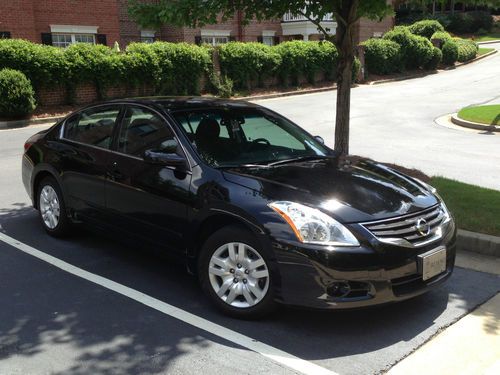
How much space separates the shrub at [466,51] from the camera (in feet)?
120

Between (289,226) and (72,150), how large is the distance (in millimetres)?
2762

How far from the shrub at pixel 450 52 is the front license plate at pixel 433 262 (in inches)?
1343

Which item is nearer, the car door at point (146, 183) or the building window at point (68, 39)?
the car door at point (146, 183)

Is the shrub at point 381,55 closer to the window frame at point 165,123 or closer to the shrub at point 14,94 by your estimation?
the shrub at point 14,94

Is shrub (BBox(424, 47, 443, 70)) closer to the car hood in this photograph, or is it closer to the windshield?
the windshield

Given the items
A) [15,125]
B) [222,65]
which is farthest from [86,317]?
[222,65]

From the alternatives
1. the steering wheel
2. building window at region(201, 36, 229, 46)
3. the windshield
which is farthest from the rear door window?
building window at region(201, 36, 229, 46)

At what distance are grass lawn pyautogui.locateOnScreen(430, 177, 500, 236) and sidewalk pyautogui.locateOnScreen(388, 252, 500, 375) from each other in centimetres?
146

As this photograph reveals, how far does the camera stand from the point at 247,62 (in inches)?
942

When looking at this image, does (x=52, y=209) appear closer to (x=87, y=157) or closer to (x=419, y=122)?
(x=87, y=157)

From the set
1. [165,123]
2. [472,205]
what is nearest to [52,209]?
[165,123]

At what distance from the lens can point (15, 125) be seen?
16.1m

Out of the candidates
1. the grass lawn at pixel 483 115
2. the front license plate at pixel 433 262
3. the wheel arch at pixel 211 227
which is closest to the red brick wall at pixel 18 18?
the grass lawn at pixel 483 115

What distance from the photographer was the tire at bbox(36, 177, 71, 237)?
554 cm
